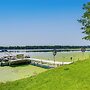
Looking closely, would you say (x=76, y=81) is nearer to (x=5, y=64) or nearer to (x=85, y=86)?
(x=85, y=86)

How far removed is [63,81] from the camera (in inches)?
419

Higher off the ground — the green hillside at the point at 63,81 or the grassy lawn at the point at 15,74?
the green hillside at the point at 63,81

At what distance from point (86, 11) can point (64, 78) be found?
13.0 m

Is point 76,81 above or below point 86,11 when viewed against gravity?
below

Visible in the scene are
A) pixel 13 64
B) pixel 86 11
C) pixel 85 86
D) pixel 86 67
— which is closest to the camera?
pixel 85 86

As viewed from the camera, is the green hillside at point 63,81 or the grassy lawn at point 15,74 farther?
the grassy lawn at point 15,74

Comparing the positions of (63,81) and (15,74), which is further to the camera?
(15,74)

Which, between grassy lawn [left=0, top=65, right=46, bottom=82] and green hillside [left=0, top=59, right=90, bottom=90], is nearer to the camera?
green hillside [left=0, top=59, right=90, bottom=90]

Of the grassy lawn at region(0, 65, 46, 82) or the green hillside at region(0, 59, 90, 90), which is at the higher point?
the green hillside at region(0, 59, 90, 90)

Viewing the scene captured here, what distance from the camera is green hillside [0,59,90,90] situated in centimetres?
994

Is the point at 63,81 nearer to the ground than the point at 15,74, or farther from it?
farther from it

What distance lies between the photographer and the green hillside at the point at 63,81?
9940 millimetres

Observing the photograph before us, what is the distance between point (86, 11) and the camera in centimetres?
2319

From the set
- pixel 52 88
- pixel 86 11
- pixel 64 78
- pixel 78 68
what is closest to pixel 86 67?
pixel 78 68
